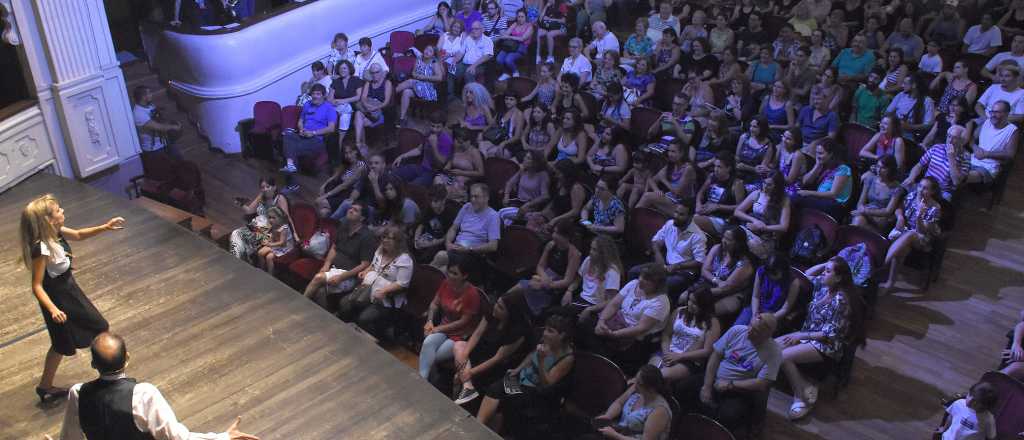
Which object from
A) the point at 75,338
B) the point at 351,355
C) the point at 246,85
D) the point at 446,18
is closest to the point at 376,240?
the point at 351,355

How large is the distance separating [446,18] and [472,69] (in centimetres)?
106

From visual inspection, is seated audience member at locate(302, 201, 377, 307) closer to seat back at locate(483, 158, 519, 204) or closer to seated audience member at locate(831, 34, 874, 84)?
seat back at locate(483, 158, 519, 204)

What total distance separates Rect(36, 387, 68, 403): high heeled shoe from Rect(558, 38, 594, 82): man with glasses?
5.57 meters

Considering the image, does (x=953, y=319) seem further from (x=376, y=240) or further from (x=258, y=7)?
(x=258, y=7)

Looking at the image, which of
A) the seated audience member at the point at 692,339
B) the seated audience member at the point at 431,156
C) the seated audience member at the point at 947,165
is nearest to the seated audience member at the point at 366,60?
the seated audience member at the point at 431,156

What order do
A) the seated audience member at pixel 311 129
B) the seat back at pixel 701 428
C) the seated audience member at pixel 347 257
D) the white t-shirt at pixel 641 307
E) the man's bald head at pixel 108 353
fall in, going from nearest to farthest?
the man's bald head at pixel 108 353
the seat back at pixel 701 428
the white t-shirt at pixel 641 307
the seated audience member at pixel 347 257
the seated audience member at pixel 311 129

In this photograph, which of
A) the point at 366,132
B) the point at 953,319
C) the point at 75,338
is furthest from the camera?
the point at 366,132

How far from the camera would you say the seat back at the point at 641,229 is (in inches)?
242

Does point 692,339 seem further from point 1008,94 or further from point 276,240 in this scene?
point 1008,94

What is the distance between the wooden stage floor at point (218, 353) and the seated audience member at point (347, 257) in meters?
0.68

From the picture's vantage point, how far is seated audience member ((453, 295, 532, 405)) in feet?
16.3

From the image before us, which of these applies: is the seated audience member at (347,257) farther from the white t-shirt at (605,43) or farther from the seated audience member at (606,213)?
the white t-shirt at (605,43)

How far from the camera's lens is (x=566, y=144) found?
734cm

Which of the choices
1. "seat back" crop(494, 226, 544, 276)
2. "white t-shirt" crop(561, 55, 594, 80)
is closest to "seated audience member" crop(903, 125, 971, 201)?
"seat back" crop(494, 226, 544, 276)
